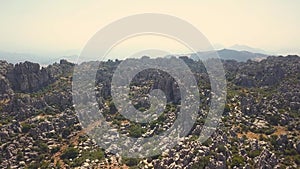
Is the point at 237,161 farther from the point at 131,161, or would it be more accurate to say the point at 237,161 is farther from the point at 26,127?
the point at 26,127

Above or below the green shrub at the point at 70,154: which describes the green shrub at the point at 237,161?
above

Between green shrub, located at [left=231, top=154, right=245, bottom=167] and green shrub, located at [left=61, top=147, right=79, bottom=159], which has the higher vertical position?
green shrub, located at [left=231, top=154, right=245, bottom=167]

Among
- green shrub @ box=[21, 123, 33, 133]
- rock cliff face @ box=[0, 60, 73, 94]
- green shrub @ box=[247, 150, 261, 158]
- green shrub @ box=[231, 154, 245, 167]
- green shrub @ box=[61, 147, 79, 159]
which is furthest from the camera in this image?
rock cliff face @ box=[0, 60, 73, 94]

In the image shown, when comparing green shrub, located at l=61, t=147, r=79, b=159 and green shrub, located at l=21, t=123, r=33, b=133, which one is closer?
green shrub, located at l=61, t=147, r=79, b=159

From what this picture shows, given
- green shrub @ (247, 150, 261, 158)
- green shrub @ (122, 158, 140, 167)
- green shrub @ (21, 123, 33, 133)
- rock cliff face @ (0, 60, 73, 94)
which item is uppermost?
rock cliff face @ (0, 60, 73, 94)

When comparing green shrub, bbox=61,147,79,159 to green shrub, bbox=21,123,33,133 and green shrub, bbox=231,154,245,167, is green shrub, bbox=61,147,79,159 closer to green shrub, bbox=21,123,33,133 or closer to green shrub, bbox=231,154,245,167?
green shrub, bbox=21,123,33,133

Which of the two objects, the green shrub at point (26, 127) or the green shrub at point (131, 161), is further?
the green shrub at point (26, 127)

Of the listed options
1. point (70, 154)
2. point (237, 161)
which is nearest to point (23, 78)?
point (70, 154)

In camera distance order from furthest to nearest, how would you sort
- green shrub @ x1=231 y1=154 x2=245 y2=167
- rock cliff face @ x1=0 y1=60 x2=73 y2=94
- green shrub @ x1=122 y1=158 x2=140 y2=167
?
1. rock cliff face @ x1=0 y1=60 x2=73 y2=94
2. green shrub @ x1=122 y1=158 x2=140 y2=167
3. green shrub @ x1=231 y1=154 x2=245 y2=167

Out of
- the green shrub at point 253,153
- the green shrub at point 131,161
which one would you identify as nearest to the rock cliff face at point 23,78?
the green shrub at point 131,161

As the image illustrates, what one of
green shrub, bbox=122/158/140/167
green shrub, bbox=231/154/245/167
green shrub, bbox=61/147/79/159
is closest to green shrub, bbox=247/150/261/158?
green shrub, bbox=231/154/245/167

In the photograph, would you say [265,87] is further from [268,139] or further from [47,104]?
[47,104]

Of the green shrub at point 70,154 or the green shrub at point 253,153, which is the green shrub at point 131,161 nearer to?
the green shrub at point 70,154

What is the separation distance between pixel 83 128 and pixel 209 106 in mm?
27424
